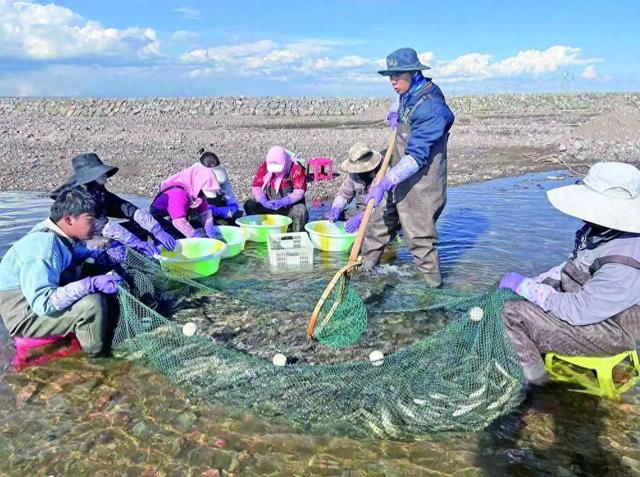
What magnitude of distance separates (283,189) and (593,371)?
512 cm

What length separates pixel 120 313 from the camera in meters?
4.22

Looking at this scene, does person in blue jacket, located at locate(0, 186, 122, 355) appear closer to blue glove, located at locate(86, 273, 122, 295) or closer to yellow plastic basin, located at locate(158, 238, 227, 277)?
blue glove, located at locate(86, 273, 122, 295)

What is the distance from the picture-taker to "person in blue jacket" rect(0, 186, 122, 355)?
3789 mm

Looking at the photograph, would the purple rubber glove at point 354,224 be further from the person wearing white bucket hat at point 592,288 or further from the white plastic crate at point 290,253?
the person wearing white bucket hat at point 592,288

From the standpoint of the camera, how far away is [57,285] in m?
3.94

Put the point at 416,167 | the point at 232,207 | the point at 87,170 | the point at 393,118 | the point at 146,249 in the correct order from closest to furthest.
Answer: the point at 416,167, the point at 87,170, the point at 146,249, the point at 393,118, the point at 232,207

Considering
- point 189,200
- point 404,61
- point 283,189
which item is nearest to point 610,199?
point 404,61

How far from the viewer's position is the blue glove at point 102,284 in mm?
4000

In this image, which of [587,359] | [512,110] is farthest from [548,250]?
[512,110]

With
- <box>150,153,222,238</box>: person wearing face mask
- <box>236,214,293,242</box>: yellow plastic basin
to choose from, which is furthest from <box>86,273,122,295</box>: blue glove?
<box>236,214,293,242</box>: yellow plastic basin

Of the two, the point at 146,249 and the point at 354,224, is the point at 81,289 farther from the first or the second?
the point at 354,224

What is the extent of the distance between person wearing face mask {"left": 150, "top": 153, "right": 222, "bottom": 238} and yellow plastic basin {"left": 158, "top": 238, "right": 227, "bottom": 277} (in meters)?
0.24

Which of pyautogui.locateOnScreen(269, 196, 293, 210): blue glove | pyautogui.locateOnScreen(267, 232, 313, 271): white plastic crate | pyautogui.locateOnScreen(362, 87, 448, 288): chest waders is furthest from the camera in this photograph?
pyautogui.locateOnScreen(269, 196, 293, 210): blue glove

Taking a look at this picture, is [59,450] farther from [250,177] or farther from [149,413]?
[250,177]
